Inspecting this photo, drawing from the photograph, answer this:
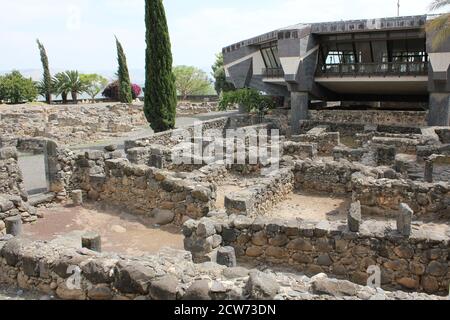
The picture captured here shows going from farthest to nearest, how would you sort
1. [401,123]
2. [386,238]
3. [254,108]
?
[254,108], [401,123], [386,238]

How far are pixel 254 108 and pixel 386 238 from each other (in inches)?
1134

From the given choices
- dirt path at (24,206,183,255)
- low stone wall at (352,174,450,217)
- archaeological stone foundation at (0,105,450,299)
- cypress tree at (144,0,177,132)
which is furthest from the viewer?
cypress tree at (144,0,177,132)

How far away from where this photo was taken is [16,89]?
3875 cm

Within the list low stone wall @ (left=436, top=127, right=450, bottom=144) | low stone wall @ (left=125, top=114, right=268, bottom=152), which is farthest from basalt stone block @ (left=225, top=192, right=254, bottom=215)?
low stone wall @ (left=436, top=127, right=450, bottom=144)

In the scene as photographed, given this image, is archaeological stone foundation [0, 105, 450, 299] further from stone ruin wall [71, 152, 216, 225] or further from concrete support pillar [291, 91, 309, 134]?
concrete support pillar [291, 91, 309, 134]

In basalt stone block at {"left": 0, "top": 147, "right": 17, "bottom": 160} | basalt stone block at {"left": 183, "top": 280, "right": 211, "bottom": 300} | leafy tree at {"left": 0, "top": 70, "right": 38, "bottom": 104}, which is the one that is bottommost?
basalt stone block at {"left": 183, "top": 280, "right": 211, "bottom": 300}

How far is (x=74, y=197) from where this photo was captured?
475 inches

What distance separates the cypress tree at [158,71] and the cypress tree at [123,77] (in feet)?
61.7

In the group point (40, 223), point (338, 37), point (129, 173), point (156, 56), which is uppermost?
point (338, 37)

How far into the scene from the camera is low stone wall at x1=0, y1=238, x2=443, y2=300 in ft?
14.8

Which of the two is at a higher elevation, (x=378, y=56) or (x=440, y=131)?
(x=378, y=56)

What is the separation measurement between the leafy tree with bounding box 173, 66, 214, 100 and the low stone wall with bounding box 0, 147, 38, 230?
4971cm

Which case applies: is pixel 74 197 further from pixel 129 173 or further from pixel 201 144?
pixel 201 144
